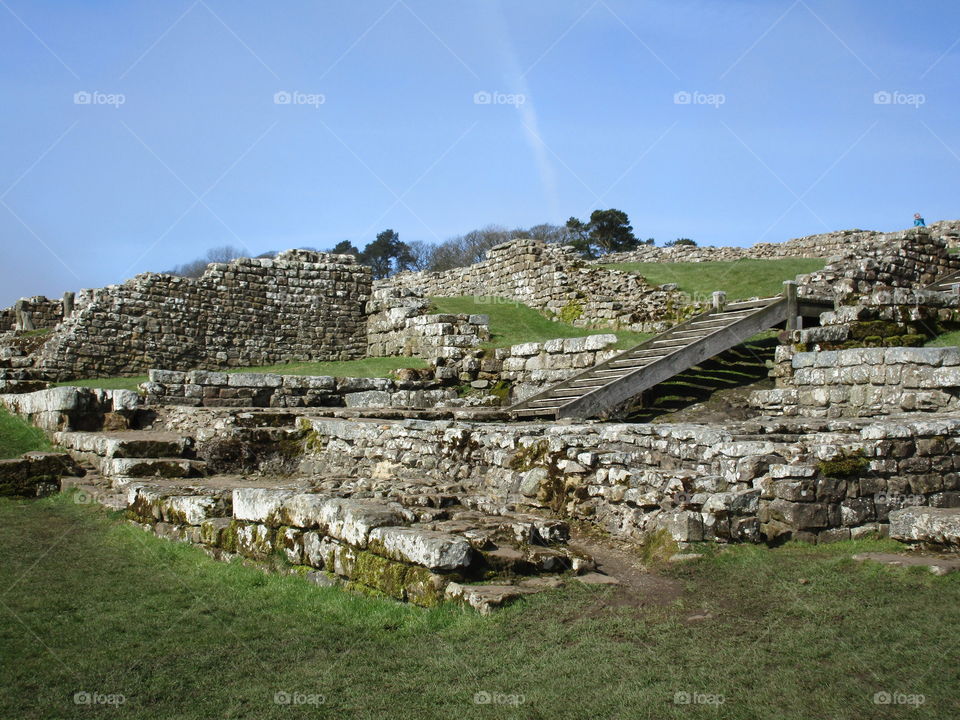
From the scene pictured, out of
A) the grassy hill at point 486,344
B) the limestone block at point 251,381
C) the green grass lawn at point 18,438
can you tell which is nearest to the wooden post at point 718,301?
the grassy hill at point 486,344

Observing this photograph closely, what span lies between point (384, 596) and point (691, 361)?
8.80m

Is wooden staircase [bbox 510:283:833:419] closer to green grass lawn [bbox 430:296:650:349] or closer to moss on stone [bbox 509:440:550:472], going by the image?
green grass lawn [bbox 430:296:650:349]

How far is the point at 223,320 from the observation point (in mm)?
23312

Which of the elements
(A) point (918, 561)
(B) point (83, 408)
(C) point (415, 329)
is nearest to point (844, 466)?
(A) point (918, 561)

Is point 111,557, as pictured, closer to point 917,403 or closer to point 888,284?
point 917,403

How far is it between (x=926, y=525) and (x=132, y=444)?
9.55 m

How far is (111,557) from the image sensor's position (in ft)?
26.1

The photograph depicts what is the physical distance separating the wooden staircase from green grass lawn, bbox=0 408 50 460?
7.55 m

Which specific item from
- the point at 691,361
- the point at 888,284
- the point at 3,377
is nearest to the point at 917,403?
the point at 691,361

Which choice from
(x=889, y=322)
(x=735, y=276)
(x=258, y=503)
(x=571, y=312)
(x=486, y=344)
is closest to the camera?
(x=258, y=503)

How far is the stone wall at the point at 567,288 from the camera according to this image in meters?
20.7

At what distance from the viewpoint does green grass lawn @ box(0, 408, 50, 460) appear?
42.2ft

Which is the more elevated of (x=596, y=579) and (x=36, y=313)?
(x=36, y=313)

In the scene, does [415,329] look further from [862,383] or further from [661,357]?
[862,383]
